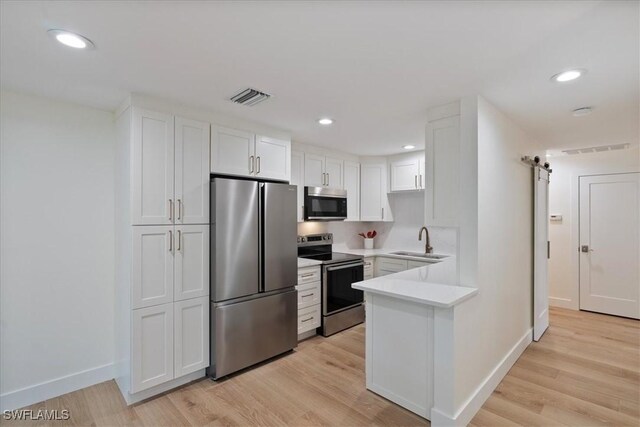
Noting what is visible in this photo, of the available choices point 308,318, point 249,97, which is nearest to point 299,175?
point 249,97

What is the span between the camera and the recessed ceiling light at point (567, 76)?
1934 millimetres

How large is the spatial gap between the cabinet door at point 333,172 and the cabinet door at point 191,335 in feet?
7.53

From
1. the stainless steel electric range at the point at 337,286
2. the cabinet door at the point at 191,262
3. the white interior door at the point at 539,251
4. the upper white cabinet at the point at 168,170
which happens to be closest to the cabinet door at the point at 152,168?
the upper white cabinet at the point at 168,170

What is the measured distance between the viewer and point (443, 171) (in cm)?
247

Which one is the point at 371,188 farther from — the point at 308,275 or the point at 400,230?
the point at 308,275

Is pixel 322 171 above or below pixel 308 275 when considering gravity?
above

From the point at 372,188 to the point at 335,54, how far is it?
3208 mm

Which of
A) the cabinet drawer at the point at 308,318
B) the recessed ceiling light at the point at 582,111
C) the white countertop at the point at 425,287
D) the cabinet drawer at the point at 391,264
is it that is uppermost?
the recessed ceiling light at the point at 582,111

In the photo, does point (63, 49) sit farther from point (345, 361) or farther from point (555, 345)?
point (555, 345)

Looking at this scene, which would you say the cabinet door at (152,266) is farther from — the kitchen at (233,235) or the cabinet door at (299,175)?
the cabinet door at (299,175)

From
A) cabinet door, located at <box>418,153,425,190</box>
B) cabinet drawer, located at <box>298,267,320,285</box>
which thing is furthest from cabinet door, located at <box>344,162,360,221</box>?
cabinet drawer, located at <box>298,267,320,285</box>

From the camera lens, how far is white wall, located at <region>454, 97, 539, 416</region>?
7.20 ft

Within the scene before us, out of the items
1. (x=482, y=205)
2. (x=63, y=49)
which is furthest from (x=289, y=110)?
(x=482, y=205)

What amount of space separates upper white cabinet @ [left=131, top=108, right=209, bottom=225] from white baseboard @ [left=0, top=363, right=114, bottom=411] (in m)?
1.43
